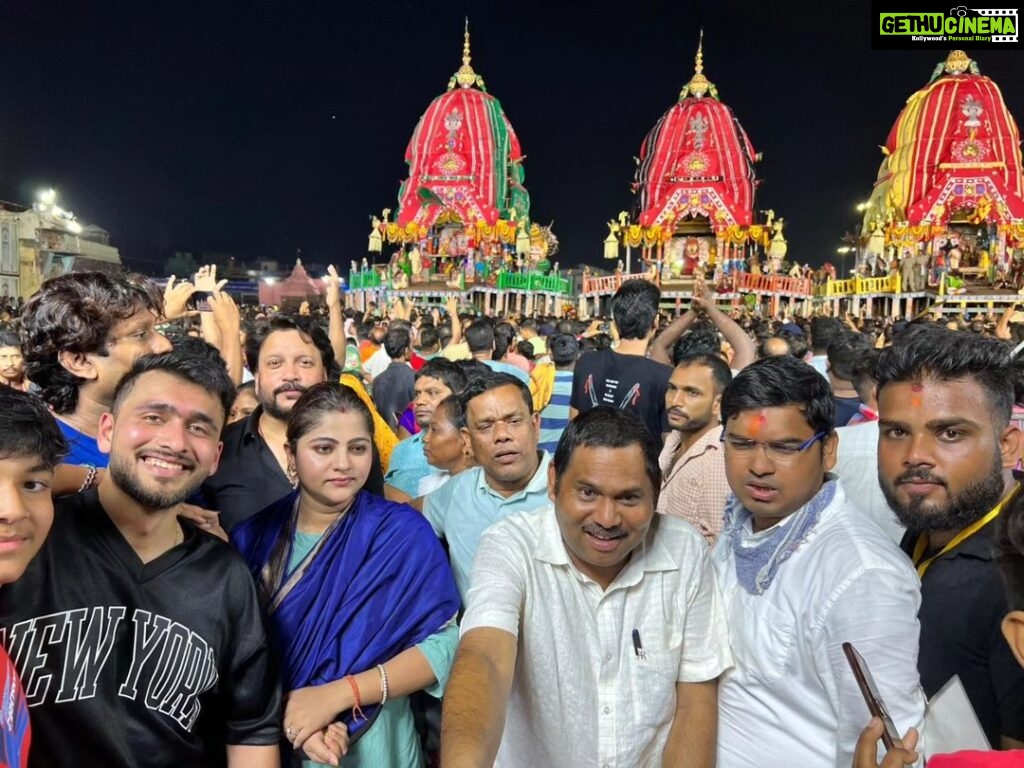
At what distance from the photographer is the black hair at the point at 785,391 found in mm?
1841

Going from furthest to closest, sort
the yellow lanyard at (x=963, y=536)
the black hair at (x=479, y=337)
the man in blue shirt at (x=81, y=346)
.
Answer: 1. the black hair at (x=479, y=337)
2. the man in blue shirt at (x=81, y=346)
3. the yellow lanyard at (x=963, y=536)

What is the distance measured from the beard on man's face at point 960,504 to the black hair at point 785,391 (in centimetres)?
30

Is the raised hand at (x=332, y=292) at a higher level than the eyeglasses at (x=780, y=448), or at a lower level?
higher

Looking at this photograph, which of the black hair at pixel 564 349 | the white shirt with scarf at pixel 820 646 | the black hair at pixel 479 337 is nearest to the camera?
the white shirt with scarf at pixel 820 646

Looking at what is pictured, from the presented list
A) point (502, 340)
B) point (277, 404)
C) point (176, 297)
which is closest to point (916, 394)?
point (277, 404)

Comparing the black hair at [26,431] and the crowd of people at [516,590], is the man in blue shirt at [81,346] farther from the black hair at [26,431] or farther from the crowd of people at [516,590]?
the black hair at [26,431]

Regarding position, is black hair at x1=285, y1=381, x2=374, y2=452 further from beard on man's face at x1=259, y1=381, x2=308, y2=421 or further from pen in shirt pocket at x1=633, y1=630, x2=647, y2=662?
pen in shirt pocket at x1=633, y1=630, x2=647, y2=662

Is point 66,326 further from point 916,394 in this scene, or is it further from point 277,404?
point 916,394

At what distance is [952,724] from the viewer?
1324 millimetres

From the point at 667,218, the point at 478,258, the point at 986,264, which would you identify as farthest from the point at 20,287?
the point at 986,264

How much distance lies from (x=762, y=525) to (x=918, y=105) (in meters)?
39.6

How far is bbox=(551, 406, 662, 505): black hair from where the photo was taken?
1.74m

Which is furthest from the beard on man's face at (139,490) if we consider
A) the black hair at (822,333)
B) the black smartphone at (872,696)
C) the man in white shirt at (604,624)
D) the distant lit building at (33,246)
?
the distant lit building at (33,246)

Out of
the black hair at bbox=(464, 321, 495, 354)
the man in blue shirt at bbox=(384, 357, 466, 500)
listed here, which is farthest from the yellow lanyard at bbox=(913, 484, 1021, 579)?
the black hair at bbox=(464, 321, 495, 354)
